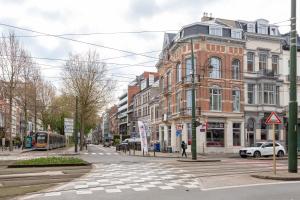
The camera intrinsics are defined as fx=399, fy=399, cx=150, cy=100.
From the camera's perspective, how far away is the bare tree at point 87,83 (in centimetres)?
5194

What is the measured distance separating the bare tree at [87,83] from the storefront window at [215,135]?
16667 mm

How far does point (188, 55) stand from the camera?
148 ft

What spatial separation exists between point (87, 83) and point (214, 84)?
17381 millimetres

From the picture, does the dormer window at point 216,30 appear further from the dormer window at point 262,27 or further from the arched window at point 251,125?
the arched window at point 251,125

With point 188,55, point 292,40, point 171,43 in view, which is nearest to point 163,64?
point 171,43

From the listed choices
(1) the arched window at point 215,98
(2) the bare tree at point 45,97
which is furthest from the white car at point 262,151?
(2) the bare tree at point 45,97

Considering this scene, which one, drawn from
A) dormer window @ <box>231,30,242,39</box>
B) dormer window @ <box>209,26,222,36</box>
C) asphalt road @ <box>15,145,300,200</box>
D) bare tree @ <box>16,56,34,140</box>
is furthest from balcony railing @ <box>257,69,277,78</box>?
asphalt road @ <box>15,145,300,200</box>

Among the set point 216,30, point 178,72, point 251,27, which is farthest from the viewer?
point 178,72

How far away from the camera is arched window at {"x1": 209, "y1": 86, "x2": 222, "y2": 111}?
147 ft

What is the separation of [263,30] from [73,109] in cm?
2833

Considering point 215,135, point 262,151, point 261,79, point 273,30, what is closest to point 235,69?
point 261,79

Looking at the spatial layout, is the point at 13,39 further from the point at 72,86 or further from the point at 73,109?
the point at 73,109

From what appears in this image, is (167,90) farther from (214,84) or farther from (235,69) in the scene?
(235,69)

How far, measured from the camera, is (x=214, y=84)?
1762 inches
